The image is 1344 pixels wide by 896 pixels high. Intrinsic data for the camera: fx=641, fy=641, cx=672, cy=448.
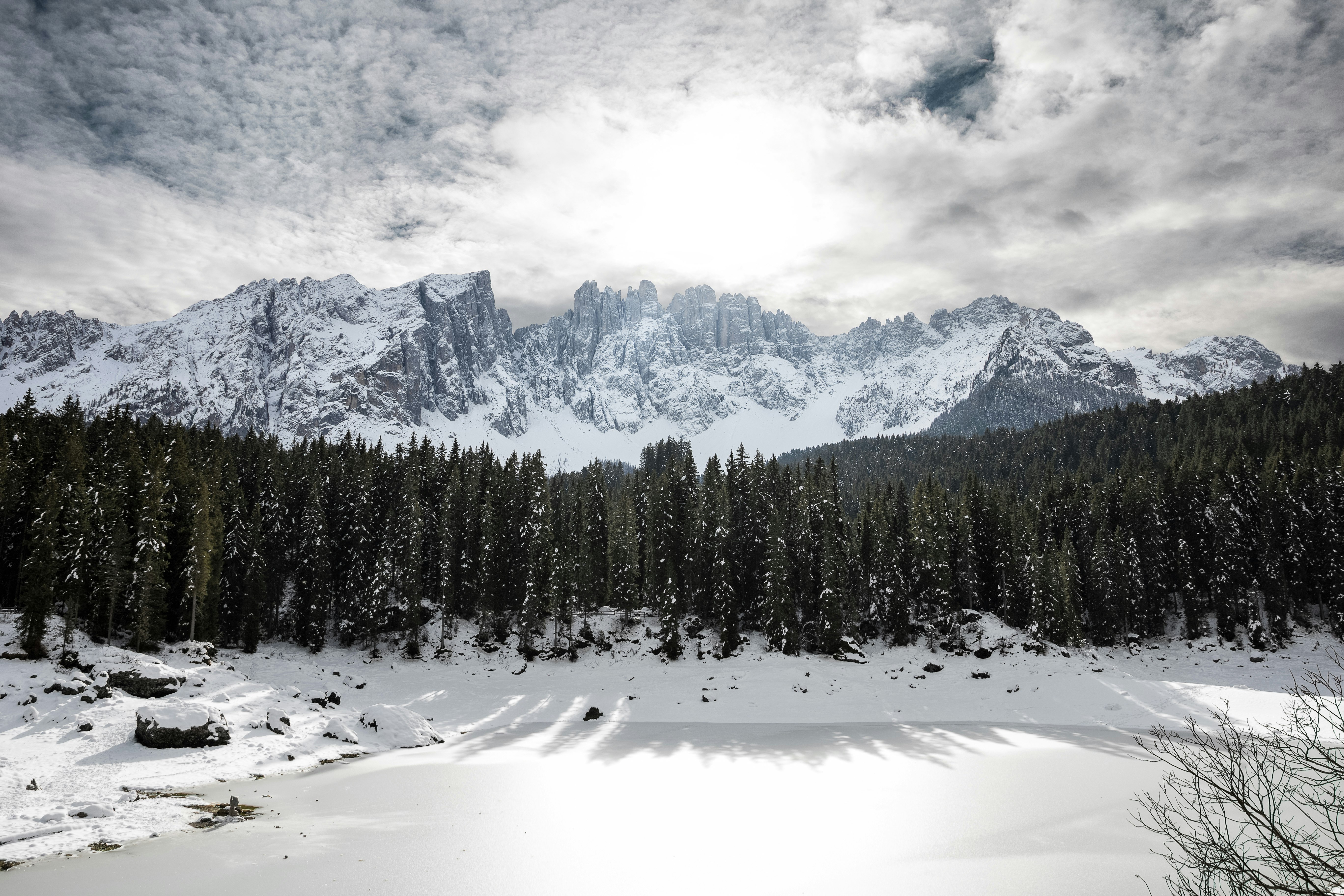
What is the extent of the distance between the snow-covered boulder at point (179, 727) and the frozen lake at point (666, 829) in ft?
16.9

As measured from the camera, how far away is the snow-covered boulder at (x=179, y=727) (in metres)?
27.0

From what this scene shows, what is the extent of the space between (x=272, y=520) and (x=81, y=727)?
36741mm

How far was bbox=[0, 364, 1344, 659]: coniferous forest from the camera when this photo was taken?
49531mm

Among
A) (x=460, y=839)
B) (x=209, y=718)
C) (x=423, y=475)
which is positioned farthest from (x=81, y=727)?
(x=423, y=475)

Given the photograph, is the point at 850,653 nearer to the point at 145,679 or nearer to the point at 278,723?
the point at 278,723

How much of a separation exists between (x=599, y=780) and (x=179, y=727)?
18590mm

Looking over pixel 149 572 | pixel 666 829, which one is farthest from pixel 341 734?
pixel 149 572

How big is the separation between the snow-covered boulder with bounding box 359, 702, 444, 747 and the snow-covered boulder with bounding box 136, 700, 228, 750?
6.76 m

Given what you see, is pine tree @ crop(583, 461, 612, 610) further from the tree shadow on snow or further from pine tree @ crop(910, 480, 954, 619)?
pine tree @ crop(910, 480, 954, 619)

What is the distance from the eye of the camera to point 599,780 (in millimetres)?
24156

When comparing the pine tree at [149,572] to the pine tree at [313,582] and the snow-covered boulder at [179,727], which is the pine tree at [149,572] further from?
the snow-covered boulder at [179,727]

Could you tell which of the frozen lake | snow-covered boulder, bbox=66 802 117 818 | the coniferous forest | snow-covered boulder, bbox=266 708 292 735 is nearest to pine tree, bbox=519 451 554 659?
the coniferous forest

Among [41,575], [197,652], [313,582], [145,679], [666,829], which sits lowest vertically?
[197,652]

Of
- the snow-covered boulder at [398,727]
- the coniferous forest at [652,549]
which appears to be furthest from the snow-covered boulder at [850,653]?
the snow-covered boulder at [398,727]
